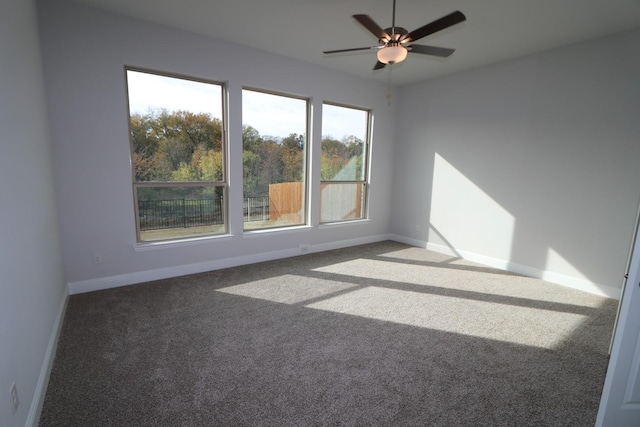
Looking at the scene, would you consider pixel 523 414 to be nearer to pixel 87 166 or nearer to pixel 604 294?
pixel 604 294

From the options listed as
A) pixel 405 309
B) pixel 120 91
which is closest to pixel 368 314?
pixel 405 309

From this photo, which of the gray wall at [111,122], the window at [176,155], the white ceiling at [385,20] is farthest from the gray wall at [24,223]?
the white ceiling at [385,20]

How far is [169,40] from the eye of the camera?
334 cm

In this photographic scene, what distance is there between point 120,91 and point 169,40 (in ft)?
2.64

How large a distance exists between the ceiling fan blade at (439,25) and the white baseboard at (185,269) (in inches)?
127

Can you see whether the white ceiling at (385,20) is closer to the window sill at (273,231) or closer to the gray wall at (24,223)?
the gray wall at (24,223)

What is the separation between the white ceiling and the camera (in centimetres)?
274

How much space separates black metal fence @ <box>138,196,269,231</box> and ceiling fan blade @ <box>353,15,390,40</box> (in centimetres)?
268

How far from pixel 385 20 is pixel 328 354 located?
3.25m

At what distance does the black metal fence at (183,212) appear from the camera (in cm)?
353

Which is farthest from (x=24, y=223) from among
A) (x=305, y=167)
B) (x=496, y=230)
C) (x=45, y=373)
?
(x=496, y=230)

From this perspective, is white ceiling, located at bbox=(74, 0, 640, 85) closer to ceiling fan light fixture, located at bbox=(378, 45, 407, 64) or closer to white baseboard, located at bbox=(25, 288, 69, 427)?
ceiling fan light fixture, located at bbox=(378, 45, 407, 64)

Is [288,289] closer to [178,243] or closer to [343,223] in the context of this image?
[178,243]

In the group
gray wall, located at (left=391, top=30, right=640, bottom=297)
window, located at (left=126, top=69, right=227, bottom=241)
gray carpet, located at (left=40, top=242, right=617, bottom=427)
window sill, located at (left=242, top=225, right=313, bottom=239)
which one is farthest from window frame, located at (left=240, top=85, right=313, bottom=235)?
gray wall, located at (left=391, top=30, right=640, bottom=297)
